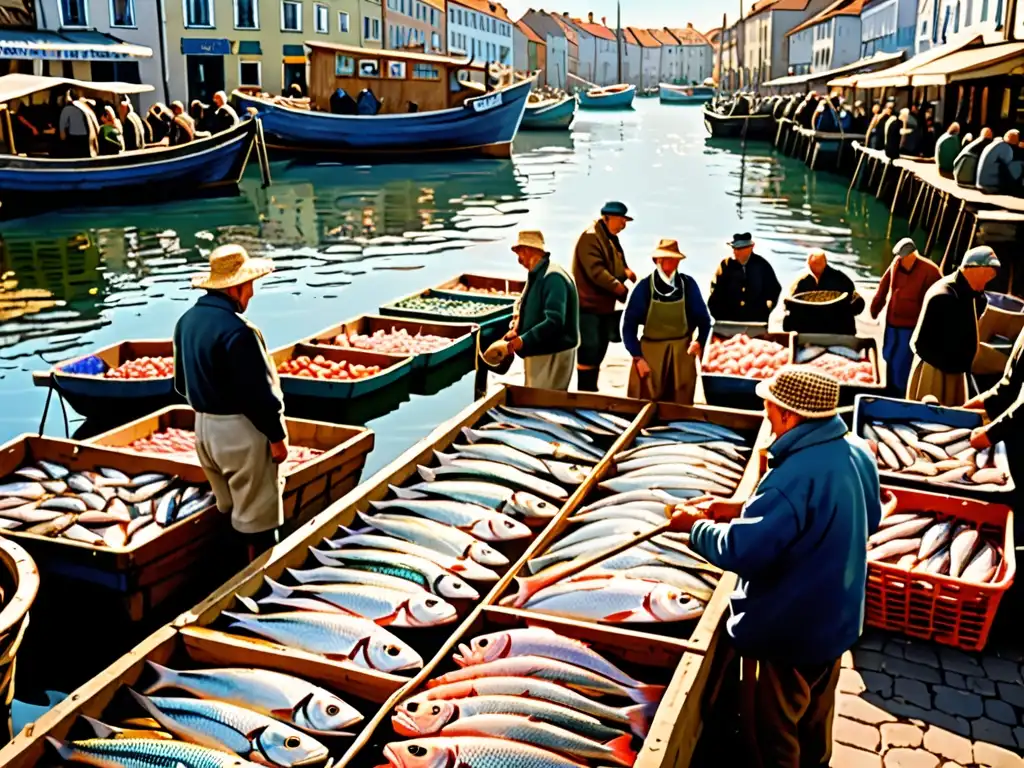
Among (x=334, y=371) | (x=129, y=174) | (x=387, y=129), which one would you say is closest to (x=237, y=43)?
(x=387, y=129)

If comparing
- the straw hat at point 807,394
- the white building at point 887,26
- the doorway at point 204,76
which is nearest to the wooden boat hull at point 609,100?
the white building at point 887,26

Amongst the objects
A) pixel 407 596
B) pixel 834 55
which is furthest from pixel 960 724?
pixel 834 55

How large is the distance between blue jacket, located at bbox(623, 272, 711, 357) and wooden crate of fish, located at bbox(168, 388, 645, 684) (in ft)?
2.27

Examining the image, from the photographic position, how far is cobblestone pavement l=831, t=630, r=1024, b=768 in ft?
15.2

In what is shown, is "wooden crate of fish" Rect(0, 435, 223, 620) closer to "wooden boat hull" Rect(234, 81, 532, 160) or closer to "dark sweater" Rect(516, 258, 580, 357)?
"dark sweater" Rect(516, 258, 580, 357)

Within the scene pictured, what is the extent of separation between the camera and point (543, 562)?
507 centimetres

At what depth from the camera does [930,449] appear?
22.0 ft

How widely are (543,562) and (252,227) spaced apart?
21.6m

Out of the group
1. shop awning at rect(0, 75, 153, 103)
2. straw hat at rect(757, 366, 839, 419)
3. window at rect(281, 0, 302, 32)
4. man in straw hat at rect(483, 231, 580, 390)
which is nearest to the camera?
straw hat at rect(757, 366, 839, 419)

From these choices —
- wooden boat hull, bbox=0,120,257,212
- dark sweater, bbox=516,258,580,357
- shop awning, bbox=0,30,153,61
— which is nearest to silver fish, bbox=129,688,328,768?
dark sweater, bbox=516,258,580,357

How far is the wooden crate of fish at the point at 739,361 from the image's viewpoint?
29.5 feet

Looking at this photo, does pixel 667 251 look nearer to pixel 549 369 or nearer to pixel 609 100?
pixel 549 369

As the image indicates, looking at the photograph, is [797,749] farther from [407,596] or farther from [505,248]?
[505,248]

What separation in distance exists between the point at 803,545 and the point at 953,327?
430 centimetres
